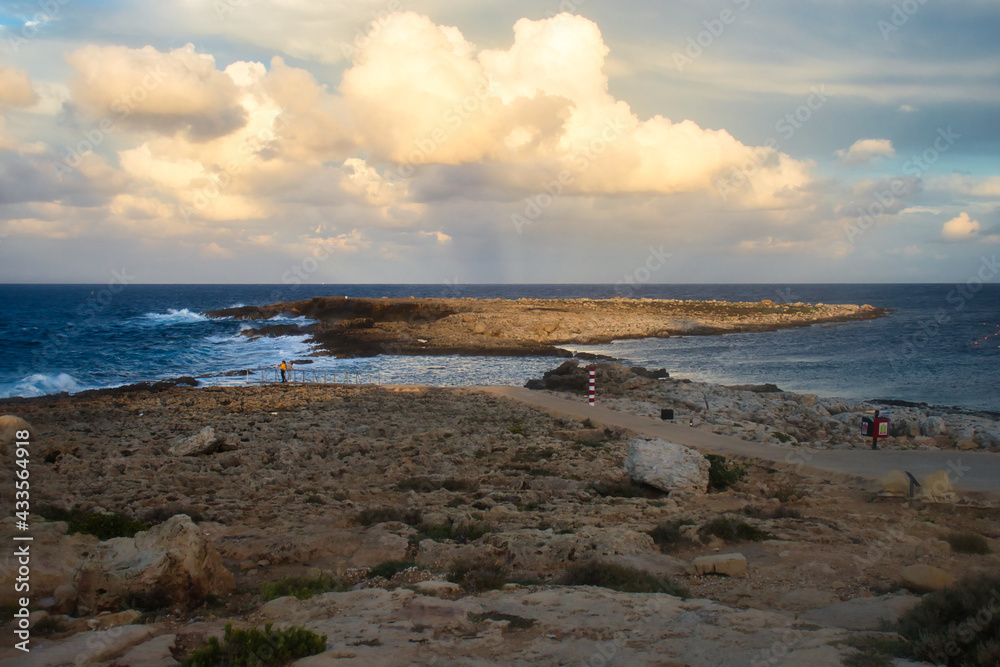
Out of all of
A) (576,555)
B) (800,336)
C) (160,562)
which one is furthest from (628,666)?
(800,336)

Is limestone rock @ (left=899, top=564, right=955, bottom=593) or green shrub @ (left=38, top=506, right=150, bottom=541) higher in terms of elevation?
limestone rock @ (left=899, top=564, right=955, bottom=593)

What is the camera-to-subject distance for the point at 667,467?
1041 centimetres

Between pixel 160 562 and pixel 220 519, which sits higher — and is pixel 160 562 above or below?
above

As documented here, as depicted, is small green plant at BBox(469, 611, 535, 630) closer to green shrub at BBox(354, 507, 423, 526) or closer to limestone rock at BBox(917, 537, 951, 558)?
green shrub at BBox(354, 507, 423, 526)

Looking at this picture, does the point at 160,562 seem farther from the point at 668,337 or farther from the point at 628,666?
the point at 668,337

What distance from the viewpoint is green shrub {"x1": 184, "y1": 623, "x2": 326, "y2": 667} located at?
4.32 m

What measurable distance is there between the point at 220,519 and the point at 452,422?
8398 mm

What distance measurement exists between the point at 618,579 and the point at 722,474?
204 inches

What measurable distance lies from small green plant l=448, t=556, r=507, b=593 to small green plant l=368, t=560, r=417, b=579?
21.9 inches

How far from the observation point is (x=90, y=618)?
5305mm

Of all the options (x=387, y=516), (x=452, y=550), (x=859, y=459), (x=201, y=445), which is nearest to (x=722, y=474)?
(x=859, y=459)

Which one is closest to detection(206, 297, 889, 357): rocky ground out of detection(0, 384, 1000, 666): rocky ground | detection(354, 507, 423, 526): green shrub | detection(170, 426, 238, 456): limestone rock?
detection(170, 426, 238, 456): limestone rock

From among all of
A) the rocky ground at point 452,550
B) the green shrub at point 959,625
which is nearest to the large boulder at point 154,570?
the rocky ground at point 452,550

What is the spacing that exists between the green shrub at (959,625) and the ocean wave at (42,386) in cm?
2914
